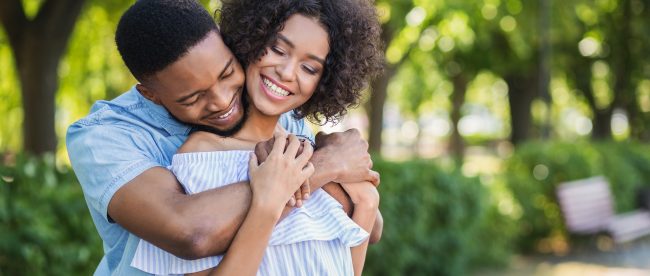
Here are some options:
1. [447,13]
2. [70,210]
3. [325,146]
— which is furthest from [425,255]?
[325,146]

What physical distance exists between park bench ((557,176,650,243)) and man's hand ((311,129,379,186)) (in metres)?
8.28

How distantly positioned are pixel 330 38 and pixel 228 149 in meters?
→ 0.41

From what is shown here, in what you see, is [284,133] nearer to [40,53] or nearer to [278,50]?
[278,50]

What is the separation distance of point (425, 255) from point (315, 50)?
5.89 meters

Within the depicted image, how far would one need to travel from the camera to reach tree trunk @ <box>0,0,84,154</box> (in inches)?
323

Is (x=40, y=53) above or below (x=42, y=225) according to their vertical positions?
above

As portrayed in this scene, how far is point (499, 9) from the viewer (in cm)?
1263

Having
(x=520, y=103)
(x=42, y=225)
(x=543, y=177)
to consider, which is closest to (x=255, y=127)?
(x=42, y=225)

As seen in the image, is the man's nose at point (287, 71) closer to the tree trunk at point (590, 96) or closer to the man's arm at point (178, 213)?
the man's arm at point (178, 213)

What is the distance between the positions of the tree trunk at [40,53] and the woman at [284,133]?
6354 mm

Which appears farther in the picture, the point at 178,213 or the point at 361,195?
the point at 361,195

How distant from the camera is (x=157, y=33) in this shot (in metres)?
1.96

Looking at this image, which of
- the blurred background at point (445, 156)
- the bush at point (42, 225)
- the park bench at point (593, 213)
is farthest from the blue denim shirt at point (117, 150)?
the park bench at point (593, 213)

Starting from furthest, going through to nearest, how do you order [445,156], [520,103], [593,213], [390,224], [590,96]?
[590,96]
[520,103]
[593,213]
[445,156]
[390,224]
